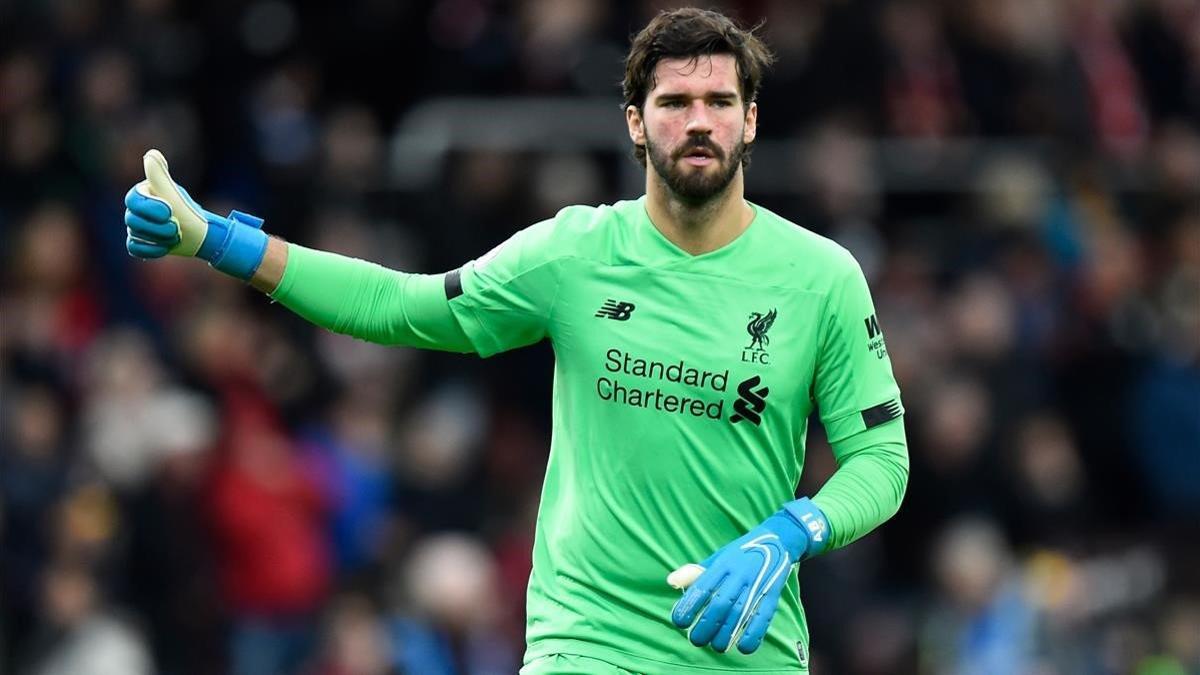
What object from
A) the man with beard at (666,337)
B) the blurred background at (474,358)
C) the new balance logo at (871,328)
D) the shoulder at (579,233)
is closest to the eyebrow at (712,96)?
the man with beard at (666,337)

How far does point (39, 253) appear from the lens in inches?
513

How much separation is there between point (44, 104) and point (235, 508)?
2.81 metres

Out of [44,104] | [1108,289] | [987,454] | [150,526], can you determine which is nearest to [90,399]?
[150,526]

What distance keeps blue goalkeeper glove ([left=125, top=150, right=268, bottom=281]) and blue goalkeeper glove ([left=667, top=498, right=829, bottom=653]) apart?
1.54 m

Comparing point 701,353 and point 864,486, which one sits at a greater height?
point 701,353

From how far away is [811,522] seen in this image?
A: 6.17 m

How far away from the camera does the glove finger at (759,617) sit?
603 centimetres

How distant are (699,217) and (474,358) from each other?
748cm

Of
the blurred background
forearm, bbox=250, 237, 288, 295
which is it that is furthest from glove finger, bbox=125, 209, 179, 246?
the blurred background

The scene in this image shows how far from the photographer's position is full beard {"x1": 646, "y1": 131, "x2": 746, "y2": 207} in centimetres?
642

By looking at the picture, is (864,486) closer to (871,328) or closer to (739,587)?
(871,328)

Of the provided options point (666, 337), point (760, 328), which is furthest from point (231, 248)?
point (760, 328)

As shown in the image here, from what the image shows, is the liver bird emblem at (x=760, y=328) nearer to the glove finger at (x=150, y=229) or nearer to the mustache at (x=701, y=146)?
the mustache at (x=701, y=146)

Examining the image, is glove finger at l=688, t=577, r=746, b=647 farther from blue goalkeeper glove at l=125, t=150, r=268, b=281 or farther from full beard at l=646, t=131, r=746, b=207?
blue goalkeeper glove at l=125, t=150, r=268, b=281
